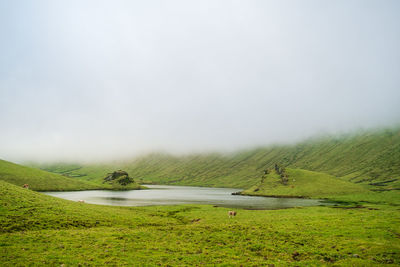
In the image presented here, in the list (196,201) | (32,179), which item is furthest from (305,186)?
(32,179)

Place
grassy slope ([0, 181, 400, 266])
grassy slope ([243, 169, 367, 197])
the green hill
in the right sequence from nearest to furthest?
1. grassy slope ([0, 181, 400, 266])
2. the green hill
3. grassy slope ([243, 169, 367, 197])

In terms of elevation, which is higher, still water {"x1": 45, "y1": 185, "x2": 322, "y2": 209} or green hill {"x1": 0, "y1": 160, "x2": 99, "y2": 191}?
green hill {"x1": 0, "y1": 160, "x2": 99, "y2": 191}

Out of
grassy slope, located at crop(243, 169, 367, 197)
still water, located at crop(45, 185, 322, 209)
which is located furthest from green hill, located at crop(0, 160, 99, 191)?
grassy slope, located at crop(243, 169, 367, 197)

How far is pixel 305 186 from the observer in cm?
13388

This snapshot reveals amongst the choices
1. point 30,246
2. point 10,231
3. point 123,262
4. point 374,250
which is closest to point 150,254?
point 123,262

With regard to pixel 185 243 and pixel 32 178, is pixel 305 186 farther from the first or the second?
pixel 32 178

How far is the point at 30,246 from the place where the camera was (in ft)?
72.3

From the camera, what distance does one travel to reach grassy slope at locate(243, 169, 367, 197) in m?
124

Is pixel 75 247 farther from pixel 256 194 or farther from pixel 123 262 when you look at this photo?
pixel 256 194

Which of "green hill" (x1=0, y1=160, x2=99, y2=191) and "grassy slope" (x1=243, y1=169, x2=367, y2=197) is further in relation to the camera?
"grassy slope" (x1=243, y1=169, x2=367, y2=197)

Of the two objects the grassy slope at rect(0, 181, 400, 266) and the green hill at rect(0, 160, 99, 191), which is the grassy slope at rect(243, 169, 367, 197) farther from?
the green hill at rect(0, 160, 99, 191)

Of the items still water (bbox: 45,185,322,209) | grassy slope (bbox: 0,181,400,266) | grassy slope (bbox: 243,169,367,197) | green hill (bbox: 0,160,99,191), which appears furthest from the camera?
grassy slope (bbox: 243,169,367,197)

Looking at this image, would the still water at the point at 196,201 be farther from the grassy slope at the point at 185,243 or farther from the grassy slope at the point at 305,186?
the grassy slope at the point at 185,243

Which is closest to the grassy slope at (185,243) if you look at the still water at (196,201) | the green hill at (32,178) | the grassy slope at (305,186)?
the still water at (196,201)
